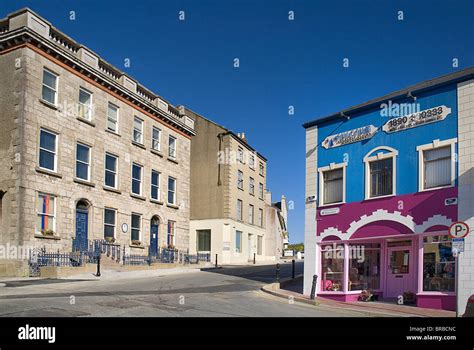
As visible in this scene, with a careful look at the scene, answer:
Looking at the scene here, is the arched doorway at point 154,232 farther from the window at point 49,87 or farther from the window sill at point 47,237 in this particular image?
the window at point 49,87

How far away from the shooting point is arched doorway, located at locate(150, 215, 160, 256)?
31.2 metres

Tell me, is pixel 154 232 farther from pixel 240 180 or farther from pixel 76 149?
pixel 240 180

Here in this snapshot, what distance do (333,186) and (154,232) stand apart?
1645cm

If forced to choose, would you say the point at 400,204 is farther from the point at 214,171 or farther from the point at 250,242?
the point at 250,242

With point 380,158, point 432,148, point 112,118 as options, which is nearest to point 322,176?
point 380,158

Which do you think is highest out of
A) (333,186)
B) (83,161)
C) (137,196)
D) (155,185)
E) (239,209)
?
(83,161)

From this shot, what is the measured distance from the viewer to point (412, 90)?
16.1 meters

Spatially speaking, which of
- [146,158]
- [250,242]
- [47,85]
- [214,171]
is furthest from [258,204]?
[47,85]

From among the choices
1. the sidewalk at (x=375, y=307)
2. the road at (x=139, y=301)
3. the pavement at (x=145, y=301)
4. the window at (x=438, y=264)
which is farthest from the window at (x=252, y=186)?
the window at (x=438, y=264)

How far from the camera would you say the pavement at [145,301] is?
11.0m

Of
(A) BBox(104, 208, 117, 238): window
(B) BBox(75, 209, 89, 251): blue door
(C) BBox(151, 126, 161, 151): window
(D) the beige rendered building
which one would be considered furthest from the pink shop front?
(D) the beige rendered building

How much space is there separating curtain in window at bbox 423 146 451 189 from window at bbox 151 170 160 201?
20.1m

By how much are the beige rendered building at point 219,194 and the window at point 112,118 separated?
14.1 m

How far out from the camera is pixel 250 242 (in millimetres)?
46219
